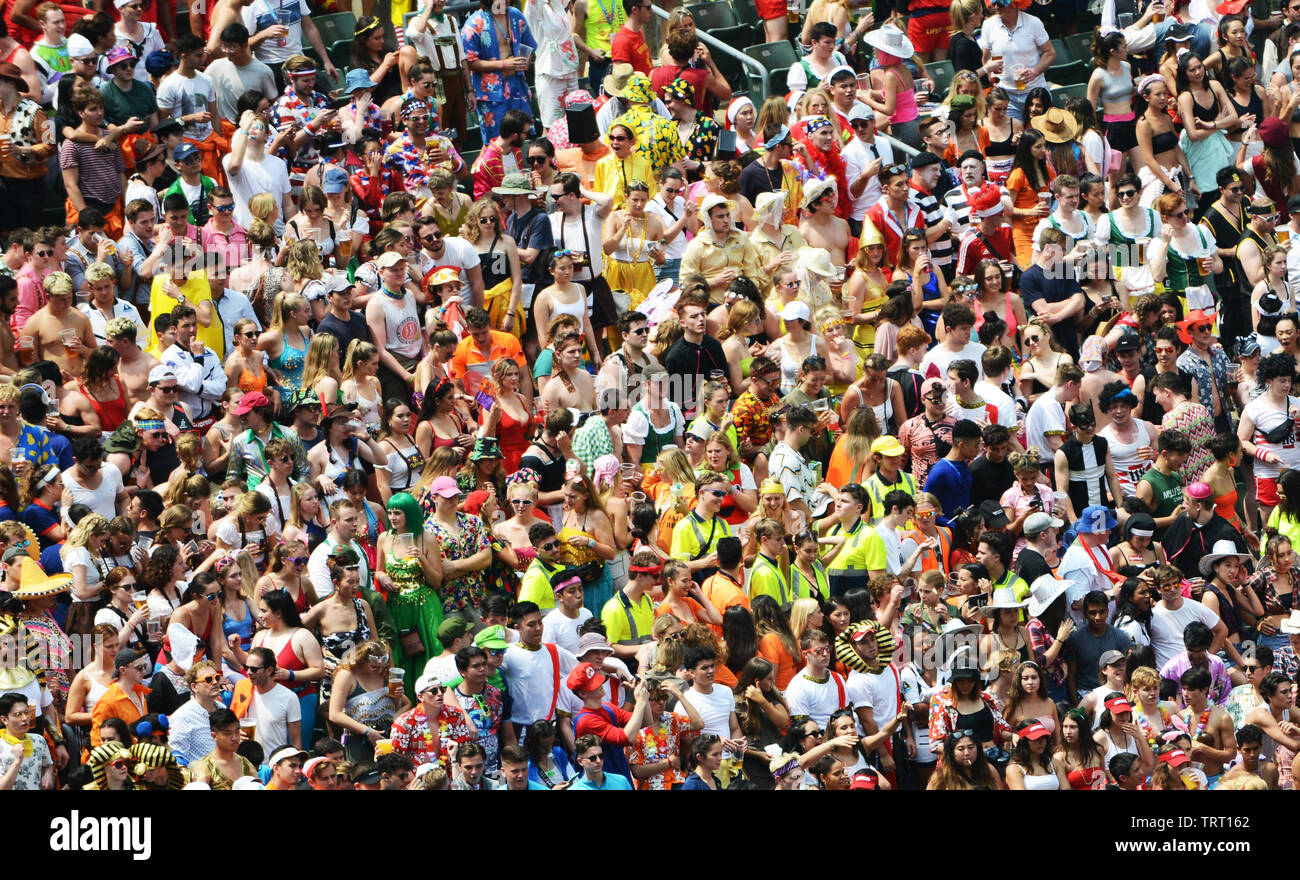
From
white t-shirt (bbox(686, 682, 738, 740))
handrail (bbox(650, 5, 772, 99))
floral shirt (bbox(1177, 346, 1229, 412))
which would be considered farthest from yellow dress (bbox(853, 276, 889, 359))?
white t-shirt (bbox(686, 682, 738, 740))

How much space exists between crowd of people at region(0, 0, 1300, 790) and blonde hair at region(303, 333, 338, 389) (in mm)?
33

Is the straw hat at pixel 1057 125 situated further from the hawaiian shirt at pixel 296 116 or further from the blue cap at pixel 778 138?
the hawaiian shirt at pixel 296 116

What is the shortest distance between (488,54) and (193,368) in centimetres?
447

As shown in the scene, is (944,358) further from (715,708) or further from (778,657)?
(715,708)

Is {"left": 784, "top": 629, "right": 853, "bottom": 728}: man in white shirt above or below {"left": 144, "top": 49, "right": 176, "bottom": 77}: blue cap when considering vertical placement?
below

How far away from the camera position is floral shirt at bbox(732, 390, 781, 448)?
47.4 ft

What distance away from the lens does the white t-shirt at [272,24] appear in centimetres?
1739

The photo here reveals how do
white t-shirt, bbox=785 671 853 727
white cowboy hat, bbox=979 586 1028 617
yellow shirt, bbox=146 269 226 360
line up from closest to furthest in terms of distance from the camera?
white t-shirt, bbox=785 671 853 727 < white cowboy hat, bbox=979 586 1028 617 < yellow shirt, bbox=146 269 226 360

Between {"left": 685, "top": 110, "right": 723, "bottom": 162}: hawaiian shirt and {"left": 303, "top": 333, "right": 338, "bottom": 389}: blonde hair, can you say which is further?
{"left": 685, "top": 110, "right": 723, "bottom": 162}: hawaiian shirt

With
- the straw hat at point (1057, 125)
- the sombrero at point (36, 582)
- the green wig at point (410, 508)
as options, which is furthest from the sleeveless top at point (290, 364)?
the straw hat at point (1057, 125)

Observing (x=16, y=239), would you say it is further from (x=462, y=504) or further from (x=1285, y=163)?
(x=1285, y=163)

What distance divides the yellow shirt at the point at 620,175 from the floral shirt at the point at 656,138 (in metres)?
0.05

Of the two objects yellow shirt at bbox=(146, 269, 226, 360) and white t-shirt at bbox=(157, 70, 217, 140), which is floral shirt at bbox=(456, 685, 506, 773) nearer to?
yellow shirt at bbox=(146, 269, 226, 360)

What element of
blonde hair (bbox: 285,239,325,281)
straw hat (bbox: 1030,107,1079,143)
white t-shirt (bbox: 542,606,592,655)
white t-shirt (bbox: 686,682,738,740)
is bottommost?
white t-shirt (bbox: 686,682,738,740)
